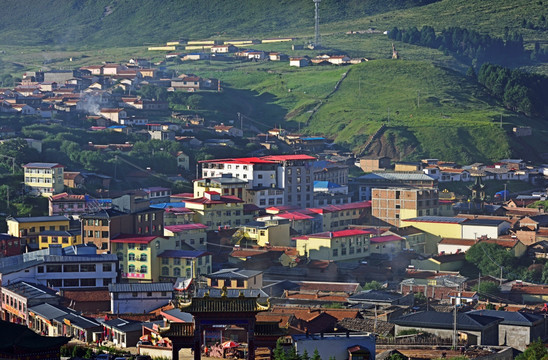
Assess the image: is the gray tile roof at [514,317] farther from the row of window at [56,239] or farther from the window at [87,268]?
the row of window at [56,239]

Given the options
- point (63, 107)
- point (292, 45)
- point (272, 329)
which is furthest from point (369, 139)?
point (272, 329)

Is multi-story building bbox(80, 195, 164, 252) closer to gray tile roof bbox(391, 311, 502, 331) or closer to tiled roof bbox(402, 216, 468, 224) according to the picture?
tiled roof bbox(402, 216, 468, 224)

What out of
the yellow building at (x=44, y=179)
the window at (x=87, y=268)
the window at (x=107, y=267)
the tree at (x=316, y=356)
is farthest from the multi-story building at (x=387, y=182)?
the tree at (x=316, y=356)

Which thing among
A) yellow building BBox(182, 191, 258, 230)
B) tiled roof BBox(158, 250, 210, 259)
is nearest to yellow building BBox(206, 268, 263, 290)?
tiled roof BBox(158, 250, 210, 259)

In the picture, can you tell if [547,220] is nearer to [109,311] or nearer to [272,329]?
[109,311]

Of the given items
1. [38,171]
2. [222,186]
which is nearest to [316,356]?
[222,186]
